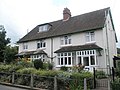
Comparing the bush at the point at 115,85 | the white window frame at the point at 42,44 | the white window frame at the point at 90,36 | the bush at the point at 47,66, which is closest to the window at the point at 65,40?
the white window frame at the point at 90,36

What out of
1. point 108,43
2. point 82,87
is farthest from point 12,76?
point 108,43

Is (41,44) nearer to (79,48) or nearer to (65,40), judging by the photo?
(65,40)

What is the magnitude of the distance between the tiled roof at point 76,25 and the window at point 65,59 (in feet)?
11.0

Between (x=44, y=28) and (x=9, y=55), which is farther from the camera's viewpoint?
(x=9, y=55)

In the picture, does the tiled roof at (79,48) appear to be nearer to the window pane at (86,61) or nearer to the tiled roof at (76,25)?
the window pane at (86,61)

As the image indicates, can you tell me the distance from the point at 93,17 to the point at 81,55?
7.10 meters

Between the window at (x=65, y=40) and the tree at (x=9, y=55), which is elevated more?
the window at (x=65, y=40)

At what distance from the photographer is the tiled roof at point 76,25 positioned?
24.6m

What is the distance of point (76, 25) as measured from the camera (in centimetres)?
2741

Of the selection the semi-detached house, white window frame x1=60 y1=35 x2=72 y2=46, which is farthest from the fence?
white window frame x1=60 y1=35 x2=72 y2=46

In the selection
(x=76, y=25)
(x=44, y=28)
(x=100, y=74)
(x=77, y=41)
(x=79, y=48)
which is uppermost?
(x=44, y=28)

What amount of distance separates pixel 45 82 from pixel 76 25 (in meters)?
15.4

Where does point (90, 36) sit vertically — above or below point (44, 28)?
below

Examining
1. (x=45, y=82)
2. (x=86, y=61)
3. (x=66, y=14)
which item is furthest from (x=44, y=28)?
(x=45, y=82)
